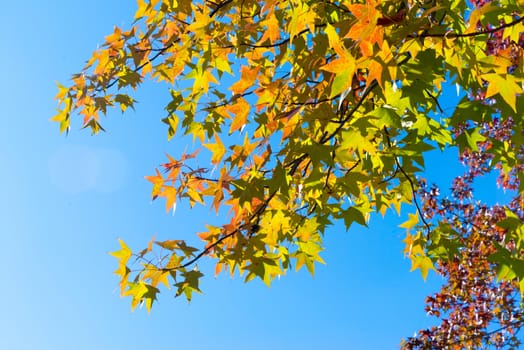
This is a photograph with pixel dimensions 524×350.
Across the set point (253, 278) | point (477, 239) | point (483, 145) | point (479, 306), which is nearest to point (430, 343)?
point (479, 306)

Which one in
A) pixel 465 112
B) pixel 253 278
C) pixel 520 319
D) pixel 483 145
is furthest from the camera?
pixel 483 145

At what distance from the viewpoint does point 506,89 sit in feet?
7.72

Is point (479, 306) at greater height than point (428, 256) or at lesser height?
greater

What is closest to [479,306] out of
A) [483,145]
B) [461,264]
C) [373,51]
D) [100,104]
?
[461,264]

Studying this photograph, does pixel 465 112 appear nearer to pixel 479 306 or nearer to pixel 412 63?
pixel 412 63

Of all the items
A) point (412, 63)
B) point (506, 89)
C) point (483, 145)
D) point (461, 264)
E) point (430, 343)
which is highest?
point (483, 145)

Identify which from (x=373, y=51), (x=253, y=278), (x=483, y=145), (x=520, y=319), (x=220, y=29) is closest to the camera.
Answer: (x=373, y=51)

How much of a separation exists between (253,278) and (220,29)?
70.2 inches

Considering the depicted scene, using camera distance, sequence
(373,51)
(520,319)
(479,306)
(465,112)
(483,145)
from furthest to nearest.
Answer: (483,145)
(479,306)
(520,319)
(465,112)
(373,51)

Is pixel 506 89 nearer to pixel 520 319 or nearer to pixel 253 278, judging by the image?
pixel 253 278

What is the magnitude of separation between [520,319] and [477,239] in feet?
4.23

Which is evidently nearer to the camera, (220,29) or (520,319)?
(220,29)

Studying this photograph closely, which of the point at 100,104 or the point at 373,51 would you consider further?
the point at 100,104

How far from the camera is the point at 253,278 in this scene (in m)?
3.34
